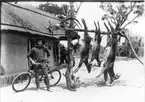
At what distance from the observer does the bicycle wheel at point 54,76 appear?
224 inches

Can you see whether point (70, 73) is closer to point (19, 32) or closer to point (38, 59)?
point (38, 59)

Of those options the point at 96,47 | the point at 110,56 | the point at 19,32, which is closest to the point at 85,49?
the point at 96,47

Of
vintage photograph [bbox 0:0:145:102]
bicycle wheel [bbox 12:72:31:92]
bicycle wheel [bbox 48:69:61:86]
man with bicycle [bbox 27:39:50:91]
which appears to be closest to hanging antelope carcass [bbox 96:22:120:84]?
vintage photograph [bbox 0:0:145:102]

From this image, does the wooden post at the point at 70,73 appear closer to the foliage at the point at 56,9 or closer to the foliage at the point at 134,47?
the foliage at the point at 56,9

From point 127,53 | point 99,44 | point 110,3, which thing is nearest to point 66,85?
point 99,44

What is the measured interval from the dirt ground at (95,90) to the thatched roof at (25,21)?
126cm

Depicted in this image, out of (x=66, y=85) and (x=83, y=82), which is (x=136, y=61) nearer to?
(x=83, y=82)

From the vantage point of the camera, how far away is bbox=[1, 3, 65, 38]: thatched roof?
230 inches

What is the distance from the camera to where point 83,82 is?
5.68m

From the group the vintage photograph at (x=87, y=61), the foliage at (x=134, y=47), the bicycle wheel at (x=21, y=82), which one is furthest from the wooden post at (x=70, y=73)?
the foliage at (x=134, y=47)

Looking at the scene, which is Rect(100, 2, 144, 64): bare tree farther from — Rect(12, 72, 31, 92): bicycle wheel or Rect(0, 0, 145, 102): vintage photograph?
Rect(12, 72, 31, 92): bicycle wheel

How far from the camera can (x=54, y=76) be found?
230 inches

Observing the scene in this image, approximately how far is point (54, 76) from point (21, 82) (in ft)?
2.89

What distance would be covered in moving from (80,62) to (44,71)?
807 millimetres
